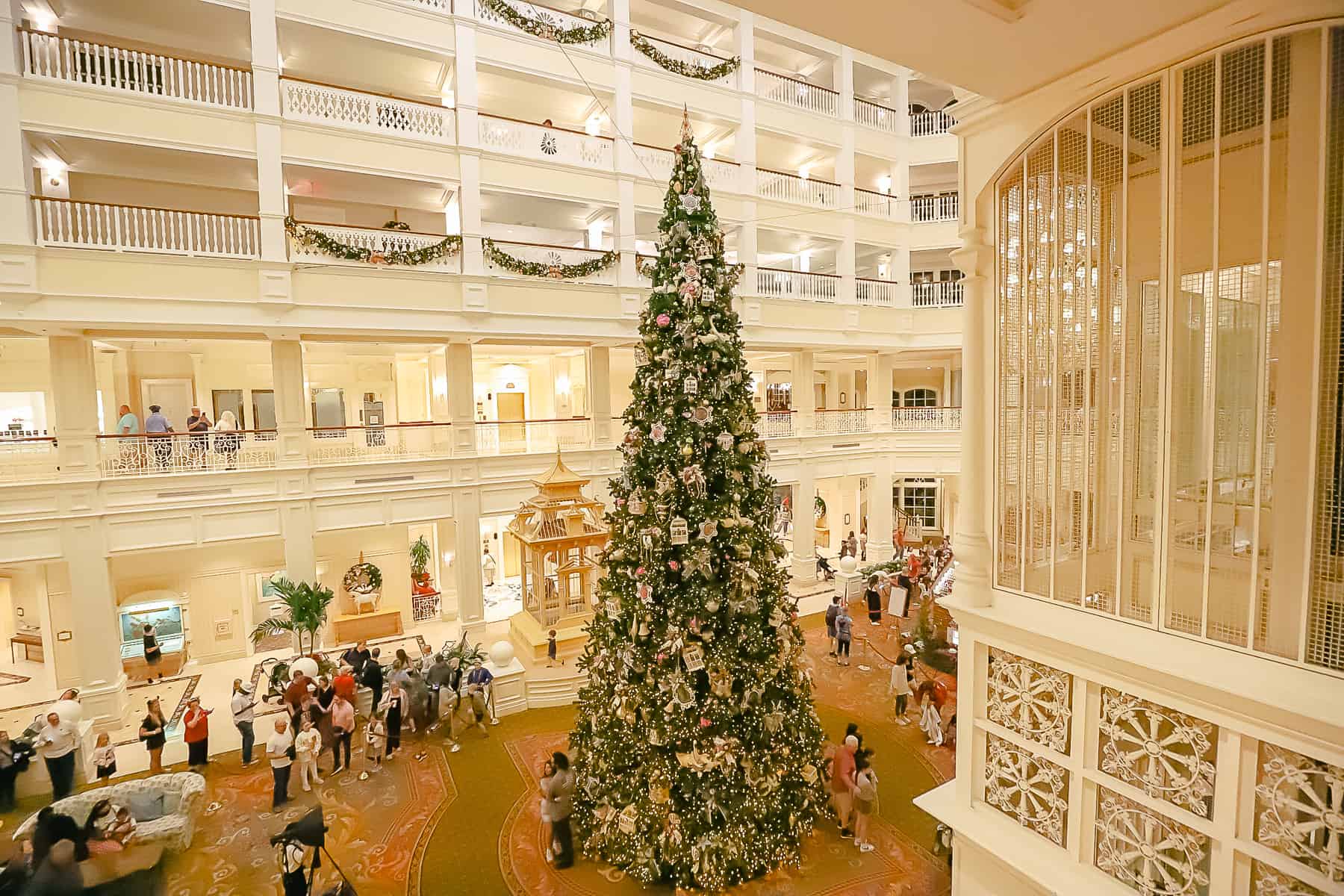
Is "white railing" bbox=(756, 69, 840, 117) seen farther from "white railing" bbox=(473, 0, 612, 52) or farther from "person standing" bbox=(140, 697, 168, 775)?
"person standing" bbox=(140, 697, 168, 775)

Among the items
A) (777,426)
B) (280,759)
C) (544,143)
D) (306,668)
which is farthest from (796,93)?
(280,759)

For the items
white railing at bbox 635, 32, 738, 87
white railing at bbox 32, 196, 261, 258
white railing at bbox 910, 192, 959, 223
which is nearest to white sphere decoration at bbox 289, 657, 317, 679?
white railing at bbox 32, 196, 261, 258

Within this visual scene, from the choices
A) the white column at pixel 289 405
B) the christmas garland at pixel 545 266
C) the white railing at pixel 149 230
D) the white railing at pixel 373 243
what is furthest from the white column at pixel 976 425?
the white column at pixel 289 405

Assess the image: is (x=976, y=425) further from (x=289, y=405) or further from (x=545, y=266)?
(x=289, y=405)

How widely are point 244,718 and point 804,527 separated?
12.2 m

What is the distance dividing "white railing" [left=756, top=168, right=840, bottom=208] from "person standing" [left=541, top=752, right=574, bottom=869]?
13063 millimetres

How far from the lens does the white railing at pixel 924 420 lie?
58.0 ft

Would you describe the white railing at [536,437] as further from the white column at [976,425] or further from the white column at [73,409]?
the white column at [976,425]

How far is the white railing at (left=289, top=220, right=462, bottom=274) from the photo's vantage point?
10453mm

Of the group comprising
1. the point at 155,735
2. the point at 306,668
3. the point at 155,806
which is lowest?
the point at 155,735

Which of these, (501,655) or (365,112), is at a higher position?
(365,112)

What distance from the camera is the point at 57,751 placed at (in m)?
7.35

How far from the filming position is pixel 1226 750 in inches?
92.7

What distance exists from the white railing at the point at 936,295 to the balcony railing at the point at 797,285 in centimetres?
278
